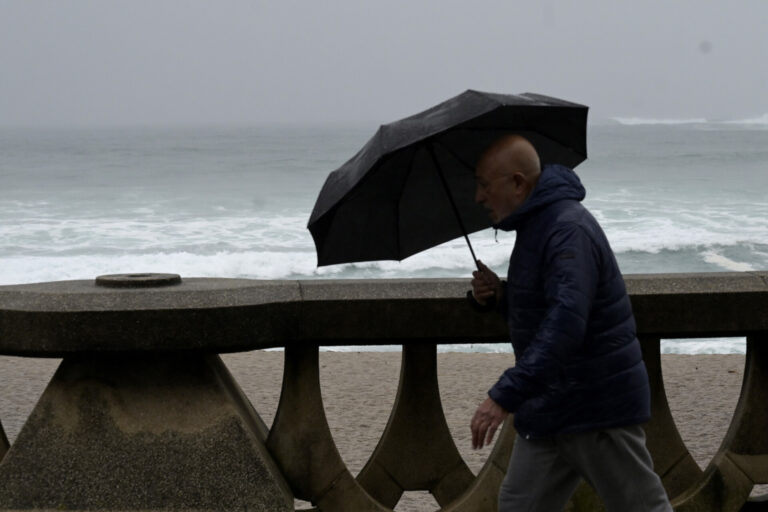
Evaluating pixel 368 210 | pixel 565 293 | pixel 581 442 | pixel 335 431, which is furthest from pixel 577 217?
pixel 335 431

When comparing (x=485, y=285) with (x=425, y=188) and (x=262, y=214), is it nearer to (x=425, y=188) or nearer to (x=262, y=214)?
(x=425, y=188)

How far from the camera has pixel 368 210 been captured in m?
3.30

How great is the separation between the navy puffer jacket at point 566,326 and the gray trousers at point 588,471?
0.05 metres

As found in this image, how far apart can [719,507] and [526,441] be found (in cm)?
103

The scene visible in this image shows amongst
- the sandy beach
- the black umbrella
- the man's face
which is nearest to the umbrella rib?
the black umbrella

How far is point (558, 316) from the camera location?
255cm

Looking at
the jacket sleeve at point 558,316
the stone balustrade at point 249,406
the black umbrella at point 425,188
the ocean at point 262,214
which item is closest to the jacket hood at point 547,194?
the jacket sleeve at point 558,316

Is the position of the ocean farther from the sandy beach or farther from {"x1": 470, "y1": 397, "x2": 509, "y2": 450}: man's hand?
{"x1": 470, "y1": 397, "x2": 509, "y2": 450}: man's hand

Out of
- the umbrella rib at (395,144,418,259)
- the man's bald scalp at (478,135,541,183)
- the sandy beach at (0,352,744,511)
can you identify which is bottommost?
the sandy beach at (0,352,744,511)

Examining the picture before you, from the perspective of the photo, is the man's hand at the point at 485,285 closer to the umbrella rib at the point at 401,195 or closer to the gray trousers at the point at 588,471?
the umbrella rib at the point at 401,195

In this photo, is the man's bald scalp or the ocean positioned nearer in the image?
the man's bald scalp

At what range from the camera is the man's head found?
279 centimetres

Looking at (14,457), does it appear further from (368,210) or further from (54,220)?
(54,220)

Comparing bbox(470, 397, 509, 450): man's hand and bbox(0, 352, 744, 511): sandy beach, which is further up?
bbox(470, 397, 509, 450): man's hand
